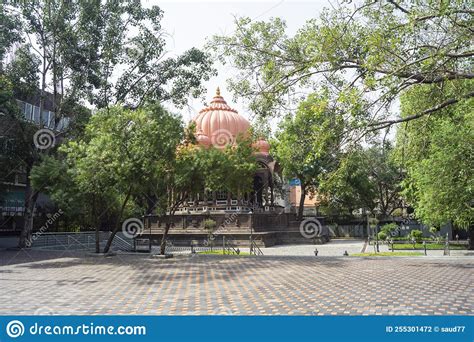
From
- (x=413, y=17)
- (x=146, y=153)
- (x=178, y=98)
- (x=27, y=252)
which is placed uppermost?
(x=178, y=98)

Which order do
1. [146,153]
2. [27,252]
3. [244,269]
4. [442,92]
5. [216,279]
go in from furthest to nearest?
1. [27,252]
2. [146,153]
3. [244,269]
4. [216,279]
5. [442,92]

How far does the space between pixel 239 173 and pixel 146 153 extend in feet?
15.6

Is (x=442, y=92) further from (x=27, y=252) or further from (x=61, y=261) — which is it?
(x=27, y=252)

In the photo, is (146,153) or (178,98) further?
(178,98)

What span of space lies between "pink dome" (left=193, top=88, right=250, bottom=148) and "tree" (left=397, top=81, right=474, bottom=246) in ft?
51.4

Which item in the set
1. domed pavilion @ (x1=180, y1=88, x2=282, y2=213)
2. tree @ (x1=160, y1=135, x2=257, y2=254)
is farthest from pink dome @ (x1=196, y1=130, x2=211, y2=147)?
tree @ (x1=160, y1=135, x2=257, y2=254)

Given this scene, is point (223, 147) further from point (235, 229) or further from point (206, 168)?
point (206, 168)

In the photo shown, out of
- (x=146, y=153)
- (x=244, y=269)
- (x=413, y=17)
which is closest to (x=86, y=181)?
(x=146, y=153)

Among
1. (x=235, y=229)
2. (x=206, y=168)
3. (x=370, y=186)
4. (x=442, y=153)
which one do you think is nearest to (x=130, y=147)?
(x=206, y=168)

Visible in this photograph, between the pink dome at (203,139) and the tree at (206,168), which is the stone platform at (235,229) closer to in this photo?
the pink dome at (203,139)

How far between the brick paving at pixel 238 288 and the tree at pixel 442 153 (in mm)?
3776

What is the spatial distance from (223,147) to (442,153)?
16.9 meters

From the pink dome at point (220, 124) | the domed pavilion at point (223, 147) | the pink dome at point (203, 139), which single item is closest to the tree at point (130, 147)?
the domed pavilion at point (223, 147)

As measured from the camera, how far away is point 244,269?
1460 centimetres
